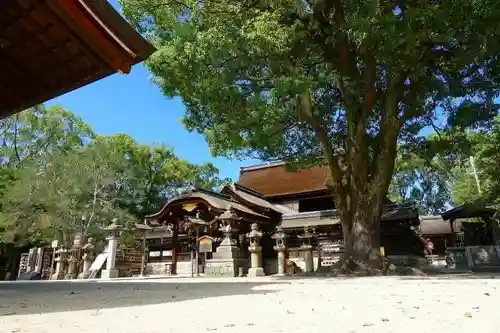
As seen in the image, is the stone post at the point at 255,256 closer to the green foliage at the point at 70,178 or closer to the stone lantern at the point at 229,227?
the stone lantern at the point at 229,227

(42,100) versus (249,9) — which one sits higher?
(249,9)

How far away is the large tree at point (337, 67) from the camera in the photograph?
324 inches

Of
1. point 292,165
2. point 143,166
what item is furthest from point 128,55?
point 143,166

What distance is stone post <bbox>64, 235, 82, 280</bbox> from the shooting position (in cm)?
1792

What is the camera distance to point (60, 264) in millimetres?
18375

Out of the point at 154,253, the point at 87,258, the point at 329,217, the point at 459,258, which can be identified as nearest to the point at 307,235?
the point at 329,217

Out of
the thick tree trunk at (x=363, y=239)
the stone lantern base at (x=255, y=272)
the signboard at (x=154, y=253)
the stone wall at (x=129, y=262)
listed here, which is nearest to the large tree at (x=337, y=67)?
the thick tree trunk at (x=363, y=239)

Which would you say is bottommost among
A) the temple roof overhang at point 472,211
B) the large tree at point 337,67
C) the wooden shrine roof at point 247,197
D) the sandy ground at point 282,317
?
the sandy ground at point 282,317

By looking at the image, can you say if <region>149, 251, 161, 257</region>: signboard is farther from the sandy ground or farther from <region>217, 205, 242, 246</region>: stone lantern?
the sandy ground

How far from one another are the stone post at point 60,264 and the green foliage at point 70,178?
1.30 metres

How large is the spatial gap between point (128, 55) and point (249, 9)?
615cm

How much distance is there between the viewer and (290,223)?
719 inches

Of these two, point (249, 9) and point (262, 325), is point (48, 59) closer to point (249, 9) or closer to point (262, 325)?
point (262, 325)

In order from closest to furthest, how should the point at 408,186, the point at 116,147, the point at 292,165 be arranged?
the point at 292,165 < the point at 116,147 < the point at 408,186
